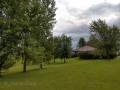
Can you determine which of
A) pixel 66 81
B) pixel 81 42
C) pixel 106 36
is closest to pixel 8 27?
pixel 66 81

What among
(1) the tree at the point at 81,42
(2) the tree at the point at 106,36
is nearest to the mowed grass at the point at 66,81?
(2) the tree at the point at 106,36

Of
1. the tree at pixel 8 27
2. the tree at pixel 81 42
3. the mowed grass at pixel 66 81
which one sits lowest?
the mowed grass at pixel 66 81

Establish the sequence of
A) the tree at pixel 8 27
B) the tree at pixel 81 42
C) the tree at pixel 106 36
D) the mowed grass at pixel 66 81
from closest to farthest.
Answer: the mowed grass at pixel 66 81 → the tree at pixel 8 27 → the tree at pixel 106 36 → the tree at pixel 81 42

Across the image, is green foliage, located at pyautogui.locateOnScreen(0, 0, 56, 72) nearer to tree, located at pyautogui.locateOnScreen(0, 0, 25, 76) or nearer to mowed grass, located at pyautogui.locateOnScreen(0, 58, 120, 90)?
tree, located at pyautogui.locateOnScreen(0, 0, 25, 76)

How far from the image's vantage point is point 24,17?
26.5m

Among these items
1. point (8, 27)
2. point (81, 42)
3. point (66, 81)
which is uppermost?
point (81, 42)

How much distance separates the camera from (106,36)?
56.4 metres

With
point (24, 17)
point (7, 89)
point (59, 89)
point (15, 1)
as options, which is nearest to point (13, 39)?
point (24, 17)

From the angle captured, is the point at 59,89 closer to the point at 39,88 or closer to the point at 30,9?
the point at 39,88

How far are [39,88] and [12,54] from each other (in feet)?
37.3

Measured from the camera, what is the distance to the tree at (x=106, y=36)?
56.3 metres

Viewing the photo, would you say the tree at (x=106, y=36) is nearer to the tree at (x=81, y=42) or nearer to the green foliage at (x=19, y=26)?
the green foliage at (x=19, y=26)

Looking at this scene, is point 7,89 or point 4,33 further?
point 4,33

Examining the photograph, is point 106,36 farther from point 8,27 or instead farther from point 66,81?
point 66,81
